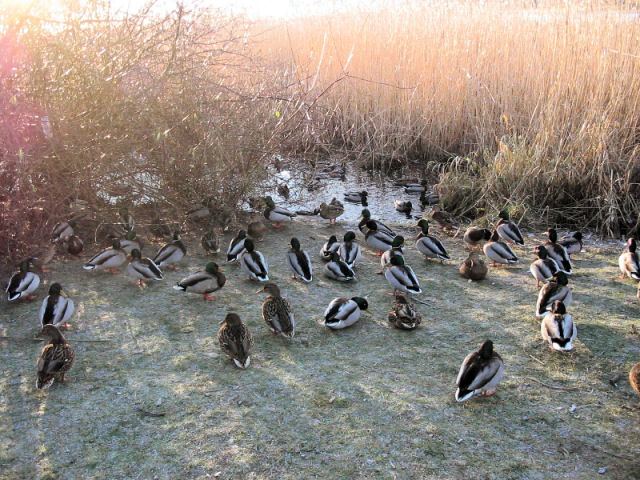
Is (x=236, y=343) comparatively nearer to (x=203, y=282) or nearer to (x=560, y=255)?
(x=203, y=282)

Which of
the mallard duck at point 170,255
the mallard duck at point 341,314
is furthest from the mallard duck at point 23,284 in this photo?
the mallard duck at point 341,314

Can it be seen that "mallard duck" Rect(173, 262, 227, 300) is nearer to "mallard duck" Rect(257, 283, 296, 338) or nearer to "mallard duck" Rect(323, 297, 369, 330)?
"mallard duck" Rect(257, 283, 296, 338)

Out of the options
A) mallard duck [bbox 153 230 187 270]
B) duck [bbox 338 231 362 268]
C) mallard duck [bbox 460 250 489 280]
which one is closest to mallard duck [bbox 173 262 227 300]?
mallard duck [bbox 153 230 187 270]

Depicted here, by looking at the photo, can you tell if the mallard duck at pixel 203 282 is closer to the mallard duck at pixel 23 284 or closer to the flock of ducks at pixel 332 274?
the flock of ducks at pixel 332 274

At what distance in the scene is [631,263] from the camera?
5.54 meters

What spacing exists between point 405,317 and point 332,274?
1282 mm

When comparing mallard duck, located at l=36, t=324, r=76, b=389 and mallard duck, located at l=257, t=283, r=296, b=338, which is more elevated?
mallard duck, located at l=36, t=324, r=76, b=389

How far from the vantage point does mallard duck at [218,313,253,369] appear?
13.4ft

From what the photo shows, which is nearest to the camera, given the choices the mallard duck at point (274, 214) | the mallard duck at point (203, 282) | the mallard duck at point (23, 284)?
the mallard duck at point (23, 284)

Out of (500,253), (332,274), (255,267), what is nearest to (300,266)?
(332,274)

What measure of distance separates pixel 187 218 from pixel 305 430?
3921 mm

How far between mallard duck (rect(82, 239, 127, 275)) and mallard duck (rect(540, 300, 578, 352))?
153 inches

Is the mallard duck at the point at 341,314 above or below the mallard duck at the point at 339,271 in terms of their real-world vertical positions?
above

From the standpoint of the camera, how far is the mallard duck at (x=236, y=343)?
409 cm
